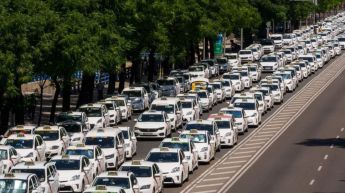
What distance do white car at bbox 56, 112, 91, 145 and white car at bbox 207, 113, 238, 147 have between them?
7.13 metres

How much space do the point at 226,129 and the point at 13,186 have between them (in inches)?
1030

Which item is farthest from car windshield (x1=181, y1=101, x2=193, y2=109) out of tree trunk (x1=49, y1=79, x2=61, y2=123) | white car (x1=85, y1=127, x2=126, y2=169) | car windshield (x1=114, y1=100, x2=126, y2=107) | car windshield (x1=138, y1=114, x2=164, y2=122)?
white car (x1=85, y1=127, x2=126, y2=169)

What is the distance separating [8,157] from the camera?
52344mm

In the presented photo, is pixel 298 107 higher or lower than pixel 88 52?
lower

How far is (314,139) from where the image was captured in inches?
2788

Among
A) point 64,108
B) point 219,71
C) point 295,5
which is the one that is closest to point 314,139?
point 64,108

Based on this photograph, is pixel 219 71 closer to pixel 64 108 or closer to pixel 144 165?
pixel 64 108

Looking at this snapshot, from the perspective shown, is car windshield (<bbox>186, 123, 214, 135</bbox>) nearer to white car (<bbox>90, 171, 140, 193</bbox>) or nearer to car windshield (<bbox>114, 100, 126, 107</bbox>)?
car windshield (<bbox>114, 100, 126, 107</bbox>)

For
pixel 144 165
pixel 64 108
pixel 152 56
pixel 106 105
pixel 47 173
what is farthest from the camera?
pixel 152 56

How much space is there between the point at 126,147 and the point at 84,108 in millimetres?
13122

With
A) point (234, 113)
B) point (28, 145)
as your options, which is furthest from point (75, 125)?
point (234, 113)

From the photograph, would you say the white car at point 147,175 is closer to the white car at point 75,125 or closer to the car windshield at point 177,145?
the car windshield at point 177,145

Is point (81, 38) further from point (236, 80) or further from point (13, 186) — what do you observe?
point (13, 186)

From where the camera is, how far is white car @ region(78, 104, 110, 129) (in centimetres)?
7169
